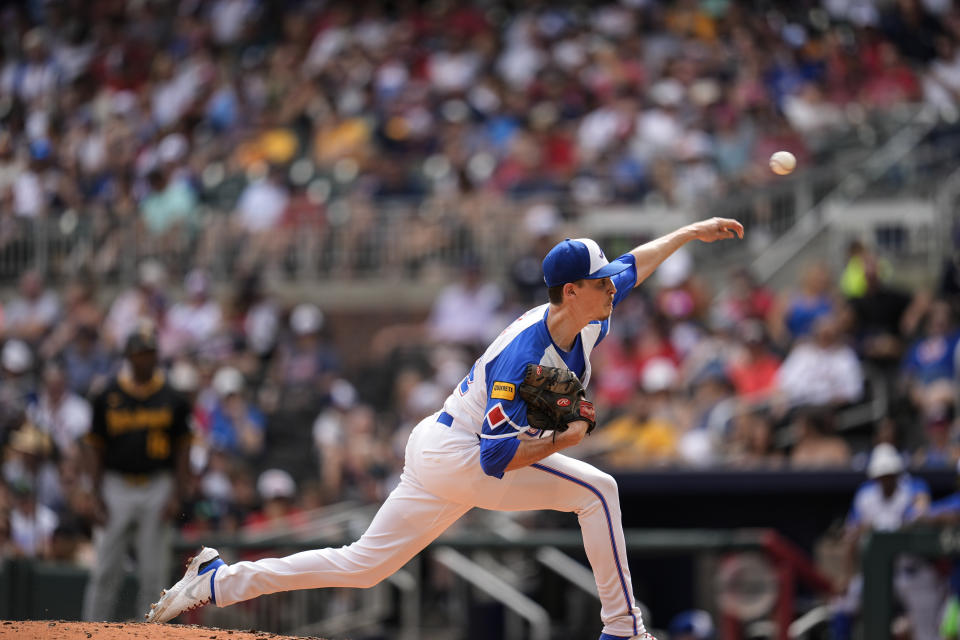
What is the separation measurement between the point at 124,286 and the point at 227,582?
1184cm

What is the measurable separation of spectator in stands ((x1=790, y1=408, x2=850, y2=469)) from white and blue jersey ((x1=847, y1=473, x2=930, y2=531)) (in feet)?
2.89

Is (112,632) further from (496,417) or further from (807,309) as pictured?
(807,309)

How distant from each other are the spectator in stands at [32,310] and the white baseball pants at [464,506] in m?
11.2

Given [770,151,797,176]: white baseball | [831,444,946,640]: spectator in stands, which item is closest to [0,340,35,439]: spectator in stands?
[831,444,946,640]: spectator in stands

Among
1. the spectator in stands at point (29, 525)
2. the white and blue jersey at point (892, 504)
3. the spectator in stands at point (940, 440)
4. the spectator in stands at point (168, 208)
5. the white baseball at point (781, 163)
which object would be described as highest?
the white baseball at point (781, 163)

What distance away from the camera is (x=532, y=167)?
16.0 m

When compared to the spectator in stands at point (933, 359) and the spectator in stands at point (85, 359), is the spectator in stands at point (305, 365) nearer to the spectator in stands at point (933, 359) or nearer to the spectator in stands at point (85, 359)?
the spectator in stands at point (85, 359)

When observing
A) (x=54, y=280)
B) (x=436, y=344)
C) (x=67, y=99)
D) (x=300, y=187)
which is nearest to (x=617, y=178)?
(x=436, y=344)

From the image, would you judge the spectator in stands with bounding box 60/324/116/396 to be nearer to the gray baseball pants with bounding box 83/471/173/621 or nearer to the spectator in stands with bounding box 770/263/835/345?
the gray baseball pants with bounding box 83/471/173/621

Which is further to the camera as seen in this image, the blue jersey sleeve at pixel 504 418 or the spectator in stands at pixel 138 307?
the spectator in stands at pixel 138 307

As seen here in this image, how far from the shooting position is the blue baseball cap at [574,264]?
5543 millimetres

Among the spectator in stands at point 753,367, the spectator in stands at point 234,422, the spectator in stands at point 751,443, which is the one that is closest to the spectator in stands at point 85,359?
the spectator in stands at point 234,422

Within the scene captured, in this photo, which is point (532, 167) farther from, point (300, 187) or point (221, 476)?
point (221, 476)

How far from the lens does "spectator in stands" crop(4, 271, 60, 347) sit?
16356 mm
